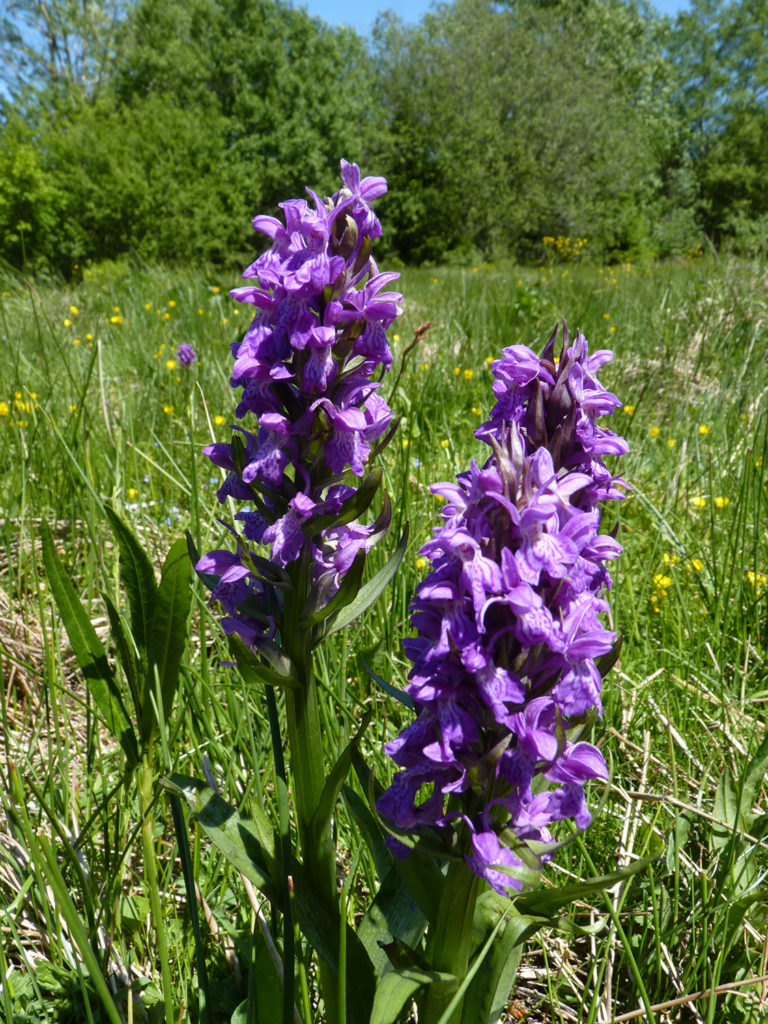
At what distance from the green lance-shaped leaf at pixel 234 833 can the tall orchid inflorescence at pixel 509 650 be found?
272mm

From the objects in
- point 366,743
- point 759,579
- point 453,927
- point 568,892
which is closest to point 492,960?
point 453,927

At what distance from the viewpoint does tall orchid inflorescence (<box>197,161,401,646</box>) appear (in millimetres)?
1190

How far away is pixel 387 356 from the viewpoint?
1281 mm

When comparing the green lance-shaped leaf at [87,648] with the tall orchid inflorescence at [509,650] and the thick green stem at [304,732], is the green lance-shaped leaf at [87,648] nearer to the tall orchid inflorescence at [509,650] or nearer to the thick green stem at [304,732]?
the thick green stem at [304,732]

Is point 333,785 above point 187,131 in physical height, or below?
below

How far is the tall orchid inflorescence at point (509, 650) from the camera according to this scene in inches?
36.6

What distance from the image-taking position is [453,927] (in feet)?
3.55

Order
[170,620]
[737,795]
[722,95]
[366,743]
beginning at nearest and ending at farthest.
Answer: [170,620] < [737,795] < [366,743] < [722,95]

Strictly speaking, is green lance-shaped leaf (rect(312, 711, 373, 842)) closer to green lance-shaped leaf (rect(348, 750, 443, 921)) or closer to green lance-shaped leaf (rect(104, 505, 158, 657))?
green lance-shaped leaf (rect(348, 750, 443, 921))

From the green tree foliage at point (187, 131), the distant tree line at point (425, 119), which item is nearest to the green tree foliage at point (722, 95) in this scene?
the distant tree line at point (425, 119)

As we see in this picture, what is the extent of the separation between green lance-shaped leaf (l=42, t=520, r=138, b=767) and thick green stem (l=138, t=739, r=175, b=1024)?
1.4 inches

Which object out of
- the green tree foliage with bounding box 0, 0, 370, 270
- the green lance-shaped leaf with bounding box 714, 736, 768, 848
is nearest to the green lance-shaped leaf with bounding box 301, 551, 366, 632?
the green lance-shaped leaf with bounding box 714, 736, 768, 848

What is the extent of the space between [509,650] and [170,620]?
652 millimetres

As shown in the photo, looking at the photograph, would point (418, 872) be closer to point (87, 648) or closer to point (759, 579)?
point (87, 648)
